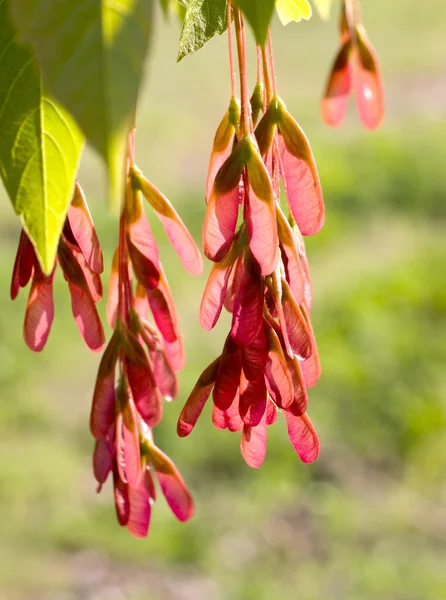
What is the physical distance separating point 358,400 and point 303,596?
0.91m

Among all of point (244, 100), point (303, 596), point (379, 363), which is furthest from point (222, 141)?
point (379, 363)

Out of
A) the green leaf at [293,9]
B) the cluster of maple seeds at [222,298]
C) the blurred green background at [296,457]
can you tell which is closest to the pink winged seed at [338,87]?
the green leaf at [293,9]

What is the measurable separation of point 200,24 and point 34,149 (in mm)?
178

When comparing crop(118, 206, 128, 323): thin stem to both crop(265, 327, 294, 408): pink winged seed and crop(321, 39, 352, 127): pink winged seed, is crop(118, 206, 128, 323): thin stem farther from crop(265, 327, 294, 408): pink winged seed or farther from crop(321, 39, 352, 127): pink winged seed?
crop(321, 39, 352, 127): pink winged seed

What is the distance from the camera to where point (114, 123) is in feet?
1.36

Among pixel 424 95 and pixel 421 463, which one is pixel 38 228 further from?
pixel 424 95

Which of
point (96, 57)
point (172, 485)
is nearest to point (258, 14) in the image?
point (96, 57)

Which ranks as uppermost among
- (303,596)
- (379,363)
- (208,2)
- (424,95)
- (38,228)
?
(208,2)

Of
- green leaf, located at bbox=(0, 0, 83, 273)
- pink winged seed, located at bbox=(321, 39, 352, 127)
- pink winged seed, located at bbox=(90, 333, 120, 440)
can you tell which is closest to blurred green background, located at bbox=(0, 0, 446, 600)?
pink winged seed, located at bbox=(321, 39, 352, 127)

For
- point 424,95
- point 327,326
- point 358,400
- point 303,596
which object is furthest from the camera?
point 424,95

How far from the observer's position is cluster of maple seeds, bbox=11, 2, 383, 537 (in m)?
0.65

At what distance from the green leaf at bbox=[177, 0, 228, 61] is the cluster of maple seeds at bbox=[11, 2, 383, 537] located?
11 millimetres

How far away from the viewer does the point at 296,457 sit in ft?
10.6

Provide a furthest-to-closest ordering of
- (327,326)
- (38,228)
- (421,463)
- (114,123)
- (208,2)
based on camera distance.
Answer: (327,326), (421,463), (208,2), (38,228), (114,123)
